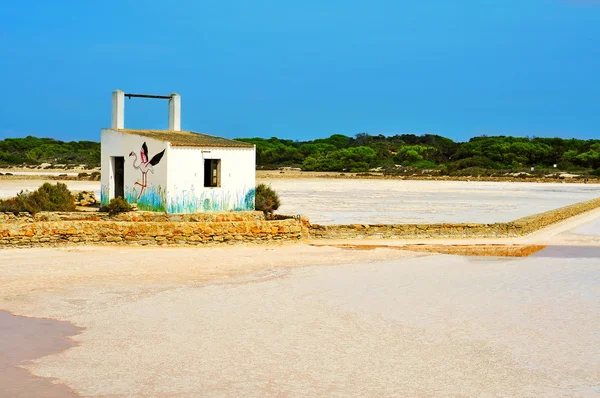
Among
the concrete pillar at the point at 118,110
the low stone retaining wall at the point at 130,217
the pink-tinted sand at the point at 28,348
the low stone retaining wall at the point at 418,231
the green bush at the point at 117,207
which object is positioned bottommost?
the pink-tinted sand at the point at 28,348

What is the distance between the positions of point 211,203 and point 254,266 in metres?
5.73

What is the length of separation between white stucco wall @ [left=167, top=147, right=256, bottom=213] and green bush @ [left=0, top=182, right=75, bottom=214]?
2774 millimetres

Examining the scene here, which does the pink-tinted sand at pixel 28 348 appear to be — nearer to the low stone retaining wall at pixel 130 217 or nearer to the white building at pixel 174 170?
the low stone retaining wall at pixel 130 217

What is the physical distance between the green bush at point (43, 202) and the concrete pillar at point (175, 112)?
326 centimetres

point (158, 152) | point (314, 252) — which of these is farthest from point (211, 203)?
point (314, 252)

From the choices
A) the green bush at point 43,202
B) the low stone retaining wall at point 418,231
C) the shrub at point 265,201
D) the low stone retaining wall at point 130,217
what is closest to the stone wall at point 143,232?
the low stone retaining wall at point 418,231

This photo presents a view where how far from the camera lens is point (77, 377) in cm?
639

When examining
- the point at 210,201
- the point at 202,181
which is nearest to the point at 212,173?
the point at 202,181

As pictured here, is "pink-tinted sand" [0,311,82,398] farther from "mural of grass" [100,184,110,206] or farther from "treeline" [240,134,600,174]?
"treeline" [240,134,600,174]

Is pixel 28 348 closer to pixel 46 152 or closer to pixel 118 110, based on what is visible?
pixel 118 110

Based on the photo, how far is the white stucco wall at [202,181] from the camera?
17469 millimetres

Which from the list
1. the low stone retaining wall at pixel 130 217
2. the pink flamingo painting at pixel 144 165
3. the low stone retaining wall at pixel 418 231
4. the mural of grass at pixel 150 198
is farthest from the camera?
the pink flamingo painting at pixel 144 165

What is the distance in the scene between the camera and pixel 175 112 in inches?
815

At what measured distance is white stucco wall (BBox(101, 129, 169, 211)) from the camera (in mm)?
17500
